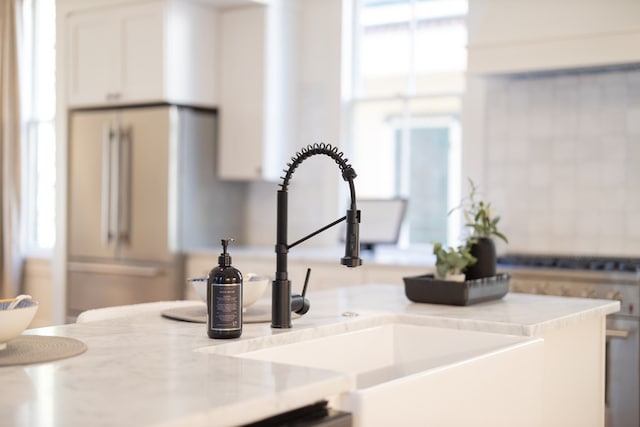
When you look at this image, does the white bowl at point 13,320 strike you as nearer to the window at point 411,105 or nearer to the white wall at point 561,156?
the white wall at point 561,156

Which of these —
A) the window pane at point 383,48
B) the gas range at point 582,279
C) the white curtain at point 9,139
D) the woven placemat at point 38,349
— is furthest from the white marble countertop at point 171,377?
the white curtain at point 9,139

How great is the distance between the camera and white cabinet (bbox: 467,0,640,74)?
13.5 feet

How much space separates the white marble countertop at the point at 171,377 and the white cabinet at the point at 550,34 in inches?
76.3

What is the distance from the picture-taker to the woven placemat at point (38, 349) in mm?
1787

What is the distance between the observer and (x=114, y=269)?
5.57 meters

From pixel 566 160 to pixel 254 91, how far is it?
1.95 meters

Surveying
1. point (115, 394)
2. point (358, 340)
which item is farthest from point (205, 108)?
point (115, 394)

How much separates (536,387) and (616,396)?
5.97ft

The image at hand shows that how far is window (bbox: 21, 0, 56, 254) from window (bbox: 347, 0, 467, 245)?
8.00 ft

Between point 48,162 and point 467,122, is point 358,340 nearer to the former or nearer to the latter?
point 467,122

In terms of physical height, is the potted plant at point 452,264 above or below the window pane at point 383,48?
below

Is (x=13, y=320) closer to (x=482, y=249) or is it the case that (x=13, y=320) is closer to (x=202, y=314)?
(x=202, y=314)

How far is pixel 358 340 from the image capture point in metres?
2.55

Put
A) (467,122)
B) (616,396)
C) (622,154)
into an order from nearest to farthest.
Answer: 1. (616,396)
2. (622,154)
3. (467,122)
